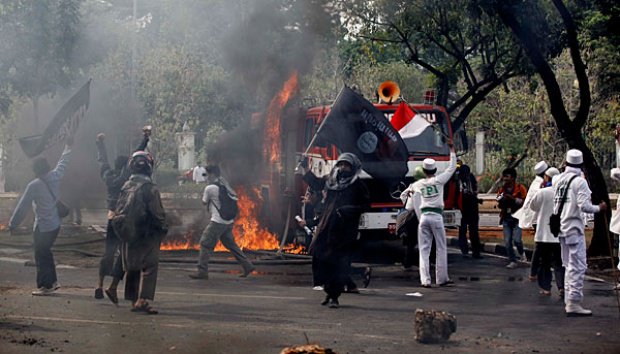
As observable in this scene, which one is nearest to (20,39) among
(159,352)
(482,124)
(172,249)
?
(172,249)

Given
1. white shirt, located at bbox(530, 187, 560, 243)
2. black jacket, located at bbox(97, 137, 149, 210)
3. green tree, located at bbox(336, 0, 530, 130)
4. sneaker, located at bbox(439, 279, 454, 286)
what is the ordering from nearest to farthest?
black jacket, located at bbox(97, 137, 149, 210), white shirt, located at bbox(530, 187, 560, 243), sneaker, located at bbox(439, 279, 454, 286), green tree, located at bbox(336, 0, 530, 130)

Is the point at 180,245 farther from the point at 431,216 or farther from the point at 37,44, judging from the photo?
the point at 37,44

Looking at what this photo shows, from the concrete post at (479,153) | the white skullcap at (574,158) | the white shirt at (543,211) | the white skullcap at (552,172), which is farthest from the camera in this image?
the concrete post at (479,153)

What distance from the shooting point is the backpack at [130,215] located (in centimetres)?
1072

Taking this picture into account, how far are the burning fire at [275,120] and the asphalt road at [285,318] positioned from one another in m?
4.81

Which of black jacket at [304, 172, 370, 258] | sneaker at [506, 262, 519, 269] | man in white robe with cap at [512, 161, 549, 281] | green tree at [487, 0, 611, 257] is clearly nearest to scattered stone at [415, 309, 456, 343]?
black jacket at [304, 172, 370, 258]

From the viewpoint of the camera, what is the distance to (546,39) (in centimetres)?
1938

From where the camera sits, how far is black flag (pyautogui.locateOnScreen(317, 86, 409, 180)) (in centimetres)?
1445

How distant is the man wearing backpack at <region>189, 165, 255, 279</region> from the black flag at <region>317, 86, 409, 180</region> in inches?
58.2

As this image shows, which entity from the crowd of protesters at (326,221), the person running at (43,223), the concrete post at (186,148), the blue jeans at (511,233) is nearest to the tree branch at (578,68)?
the blue jeans at (511,233)

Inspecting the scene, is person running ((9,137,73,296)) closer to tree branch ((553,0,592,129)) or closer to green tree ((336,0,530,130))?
tree branch ((553,0,592,129))

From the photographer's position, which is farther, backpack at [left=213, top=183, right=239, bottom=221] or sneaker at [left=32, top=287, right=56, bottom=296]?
backpack at [left=213, top=183, right=239, bottom=221]

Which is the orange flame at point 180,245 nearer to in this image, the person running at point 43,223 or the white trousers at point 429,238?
the white trousers at point 429,238

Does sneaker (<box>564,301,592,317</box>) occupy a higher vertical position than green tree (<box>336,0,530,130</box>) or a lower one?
lower
